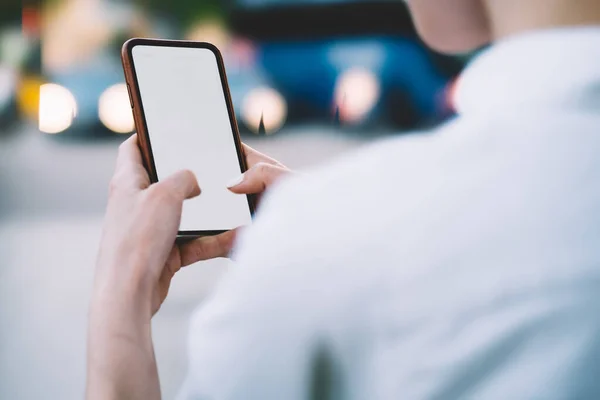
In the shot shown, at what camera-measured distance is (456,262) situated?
518 millimetres

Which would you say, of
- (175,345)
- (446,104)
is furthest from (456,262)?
(446,104)

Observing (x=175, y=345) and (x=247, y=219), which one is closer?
(x=247, y=219)

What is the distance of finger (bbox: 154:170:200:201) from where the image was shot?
2.81 feet

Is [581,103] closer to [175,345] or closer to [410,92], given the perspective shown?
[175,345]

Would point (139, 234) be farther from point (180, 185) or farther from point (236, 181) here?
→ point (236, 181)

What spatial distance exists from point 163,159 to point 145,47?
8.4 inches

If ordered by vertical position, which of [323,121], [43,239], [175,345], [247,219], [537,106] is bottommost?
[323,121]

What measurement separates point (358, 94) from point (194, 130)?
9.35 metres

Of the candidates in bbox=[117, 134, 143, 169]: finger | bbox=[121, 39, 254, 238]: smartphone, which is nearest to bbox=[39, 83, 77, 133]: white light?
bbox=[121, 39, 254, 238]: smartphone

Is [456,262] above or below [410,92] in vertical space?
above

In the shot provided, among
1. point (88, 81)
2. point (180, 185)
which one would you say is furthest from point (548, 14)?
point (88, 81)

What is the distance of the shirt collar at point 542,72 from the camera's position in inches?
21.3

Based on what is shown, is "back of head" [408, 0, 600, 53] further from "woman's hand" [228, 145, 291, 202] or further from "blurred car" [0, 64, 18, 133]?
"blurred car" [0, 64, 18, 133]

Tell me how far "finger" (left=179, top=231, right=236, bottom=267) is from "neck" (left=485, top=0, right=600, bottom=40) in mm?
657
